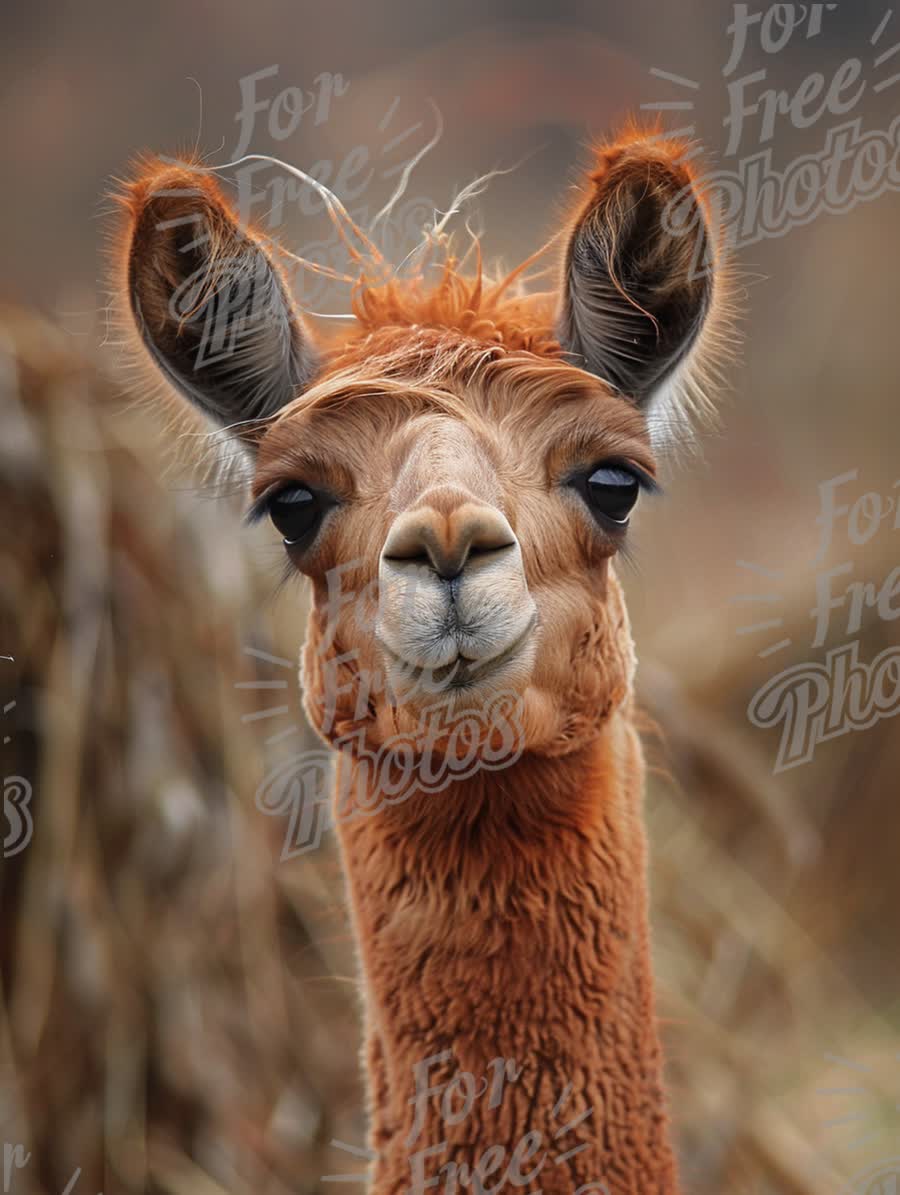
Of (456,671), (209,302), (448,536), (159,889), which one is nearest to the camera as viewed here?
(448,536)

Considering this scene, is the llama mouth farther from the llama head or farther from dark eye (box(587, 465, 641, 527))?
dark eye (box(587, 465, 641, 527))

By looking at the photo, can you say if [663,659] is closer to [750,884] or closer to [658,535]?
[658,535]

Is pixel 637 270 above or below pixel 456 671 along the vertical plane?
above

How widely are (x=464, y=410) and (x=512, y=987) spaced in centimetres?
114

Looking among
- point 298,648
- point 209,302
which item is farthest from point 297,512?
point 298,648

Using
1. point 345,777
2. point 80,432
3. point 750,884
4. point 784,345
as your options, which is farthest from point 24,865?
point 784,345

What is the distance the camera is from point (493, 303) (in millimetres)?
2309

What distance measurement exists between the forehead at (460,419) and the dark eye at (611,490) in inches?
1.6

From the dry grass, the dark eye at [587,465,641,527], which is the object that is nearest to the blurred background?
the dry grass

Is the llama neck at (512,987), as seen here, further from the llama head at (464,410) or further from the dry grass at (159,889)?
the dry grass at (159,889)

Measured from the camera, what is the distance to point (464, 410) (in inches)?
80.1

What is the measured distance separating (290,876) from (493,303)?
2.94 metres

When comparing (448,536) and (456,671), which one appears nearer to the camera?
(448,536)

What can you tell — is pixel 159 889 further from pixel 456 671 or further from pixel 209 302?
pixel 456 671
